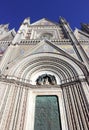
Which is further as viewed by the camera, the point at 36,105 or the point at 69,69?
the point at 69,69

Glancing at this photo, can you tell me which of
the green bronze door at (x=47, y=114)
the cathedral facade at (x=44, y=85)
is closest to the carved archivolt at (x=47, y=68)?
the cathedral facade at (x=44, y=85)

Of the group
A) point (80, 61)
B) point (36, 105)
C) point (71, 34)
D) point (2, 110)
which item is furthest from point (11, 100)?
point (71, 34)

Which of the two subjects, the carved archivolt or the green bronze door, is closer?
the green bronze door

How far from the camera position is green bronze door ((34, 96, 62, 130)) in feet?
17.1

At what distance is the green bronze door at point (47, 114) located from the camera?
522 centimetres

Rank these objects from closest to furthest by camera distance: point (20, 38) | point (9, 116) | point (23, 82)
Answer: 1. point (9, 116)
2. point (23, 82)
3. point (20, 38)

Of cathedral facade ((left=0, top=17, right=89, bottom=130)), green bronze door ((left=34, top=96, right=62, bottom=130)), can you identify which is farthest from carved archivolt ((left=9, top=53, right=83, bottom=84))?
green bronze door ((left=34, top=96, right=62, bottom=130))

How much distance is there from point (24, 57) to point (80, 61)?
3203mm

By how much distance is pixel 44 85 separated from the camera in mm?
6781

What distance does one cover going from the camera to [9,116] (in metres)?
5.04

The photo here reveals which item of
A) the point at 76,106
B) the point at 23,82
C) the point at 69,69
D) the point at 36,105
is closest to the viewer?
the point at 76,106

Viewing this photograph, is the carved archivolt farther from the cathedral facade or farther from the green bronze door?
the green bronze door

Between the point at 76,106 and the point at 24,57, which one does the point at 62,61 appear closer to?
the point at 24,57

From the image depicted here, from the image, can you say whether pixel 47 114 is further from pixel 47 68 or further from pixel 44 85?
pixel 47 68
